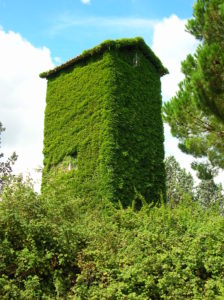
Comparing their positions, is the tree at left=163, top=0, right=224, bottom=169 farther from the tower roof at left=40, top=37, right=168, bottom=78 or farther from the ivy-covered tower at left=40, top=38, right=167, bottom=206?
the tower roof at left=40, top=37, right=168, bottom=78

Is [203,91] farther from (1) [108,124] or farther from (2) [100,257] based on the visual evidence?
(2) [100,257]

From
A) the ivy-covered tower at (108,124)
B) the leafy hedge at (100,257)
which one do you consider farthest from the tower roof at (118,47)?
the leafy hedge at (100,257)

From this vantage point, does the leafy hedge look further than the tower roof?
No

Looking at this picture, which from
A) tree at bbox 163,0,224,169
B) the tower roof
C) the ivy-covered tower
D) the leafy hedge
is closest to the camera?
the leafy hedge

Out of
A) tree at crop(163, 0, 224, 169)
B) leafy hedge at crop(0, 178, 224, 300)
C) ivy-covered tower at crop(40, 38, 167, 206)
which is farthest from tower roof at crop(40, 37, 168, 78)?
leafy hedge at crop(0, 178, 224, 300)

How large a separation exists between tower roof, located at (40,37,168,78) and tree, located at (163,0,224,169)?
7.60 ft

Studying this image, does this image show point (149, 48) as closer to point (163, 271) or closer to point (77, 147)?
point (77, 147)

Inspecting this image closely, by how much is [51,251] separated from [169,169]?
2508 cm

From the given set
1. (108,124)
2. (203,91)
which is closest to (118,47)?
(108,124)

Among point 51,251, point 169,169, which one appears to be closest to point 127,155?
point 51,251

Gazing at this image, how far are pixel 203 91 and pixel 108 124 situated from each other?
310 cm

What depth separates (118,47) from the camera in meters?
11.6

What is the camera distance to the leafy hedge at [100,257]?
4031 millimetres

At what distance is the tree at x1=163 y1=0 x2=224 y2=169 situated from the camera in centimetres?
897
